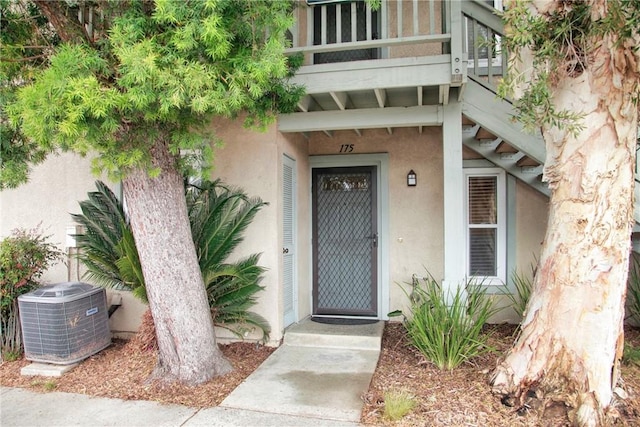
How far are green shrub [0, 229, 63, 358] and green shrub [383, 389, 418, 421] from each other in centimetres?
440

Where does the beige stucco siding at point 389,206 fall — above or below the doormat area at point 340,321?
above

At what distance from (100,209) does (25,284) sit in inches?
49.7

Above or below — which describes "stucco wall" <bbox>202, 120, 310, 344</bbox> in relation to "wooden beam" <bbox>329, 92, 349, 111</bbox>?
below

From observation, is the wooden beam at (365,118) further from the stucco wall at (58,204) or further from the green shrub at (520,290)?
the stucco wall at (58,204)

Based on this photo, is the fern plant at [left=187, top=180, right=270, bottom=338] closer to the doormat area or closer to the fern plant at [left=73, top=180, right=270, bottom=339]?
the fern plant at [left=73, top=180, right=270, bottom=339]

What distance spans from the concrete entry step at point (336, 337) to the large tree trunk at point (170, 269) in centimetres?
133

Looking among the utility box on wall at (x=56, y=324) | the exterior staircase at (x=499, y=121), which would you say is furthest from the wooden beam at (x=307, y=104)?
the utility box on wall at (x=56, y=324)

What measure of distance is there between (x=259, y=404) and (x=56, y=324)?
2554 mm

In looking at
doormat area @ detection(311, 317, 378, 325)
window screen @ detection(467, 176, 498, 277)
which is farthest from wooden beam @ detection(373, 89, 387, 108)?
doormat area @ detection(311, 317, 378, 325)

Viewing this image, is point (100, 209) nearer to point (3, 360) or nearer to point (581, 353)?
point (3, 360)

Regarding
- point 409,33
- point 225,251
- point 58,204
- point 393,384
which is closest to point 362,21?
point 409,33

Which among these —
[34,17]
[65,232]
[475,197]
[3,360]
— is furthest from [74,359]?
[475,197]

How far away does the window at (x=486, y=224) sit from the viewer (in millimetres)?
5898

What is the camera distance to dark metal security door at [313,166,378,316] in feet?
20.5
